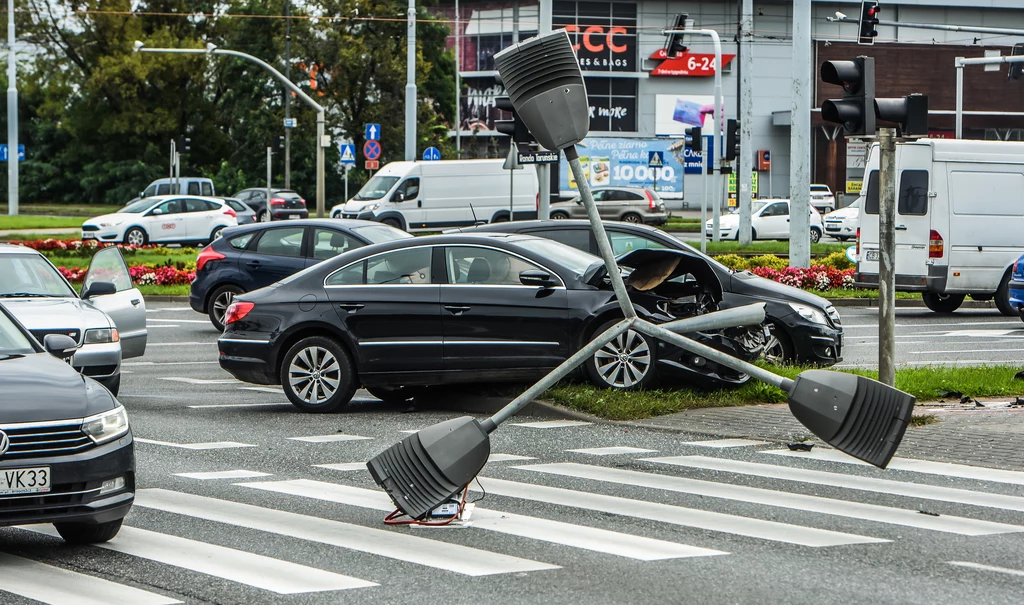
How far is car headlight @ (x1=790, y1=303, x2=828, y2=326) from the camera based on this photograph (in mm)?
13633

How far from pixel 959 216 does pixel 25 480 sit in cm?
1793

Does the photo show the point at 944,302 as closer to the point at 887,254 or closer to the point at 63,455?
the point at 887,254

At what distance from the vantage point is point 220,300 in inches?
787

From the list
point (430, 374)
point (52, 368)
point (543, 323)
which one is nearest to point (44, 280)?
point (430, 374)

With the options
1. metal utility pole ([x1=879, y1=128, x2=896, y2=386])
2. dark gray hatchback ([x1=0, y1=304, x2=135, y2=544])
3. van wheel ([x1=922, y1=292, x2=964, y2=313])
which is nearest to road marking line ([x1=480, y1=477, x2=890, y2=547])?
dark gray hatchback ([x1=0, y1=304, x2=135, y2=544])

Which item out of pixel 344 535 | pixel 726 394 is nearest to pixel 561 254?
pixel 726 394

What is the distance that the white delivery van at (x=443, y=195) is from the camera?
43.8 metres

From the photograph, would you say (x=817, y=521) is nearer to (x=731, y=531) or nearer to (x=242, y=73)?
(x=731, y=531)

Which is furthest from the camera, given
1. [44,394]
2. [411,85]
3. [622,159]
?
[622,159]

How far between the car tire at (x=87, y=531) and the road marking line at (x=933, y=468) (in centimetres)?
471

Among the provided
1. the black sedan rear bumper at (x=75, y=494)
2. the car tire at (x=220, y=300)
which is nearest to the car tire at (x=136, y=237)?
the car tire at (x=220, y=300)

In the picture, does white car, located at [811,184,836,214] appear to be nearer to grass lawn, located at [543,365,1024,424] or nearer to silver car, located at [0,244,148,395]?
grass lawn, located at [543,365,1024,424]

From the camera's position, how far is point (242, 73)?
6794cm

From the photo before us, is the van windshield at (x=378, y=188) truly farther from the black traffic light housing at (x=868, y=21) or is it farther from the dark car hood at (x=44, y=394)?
the dark car hood at (x=44, y=394)
